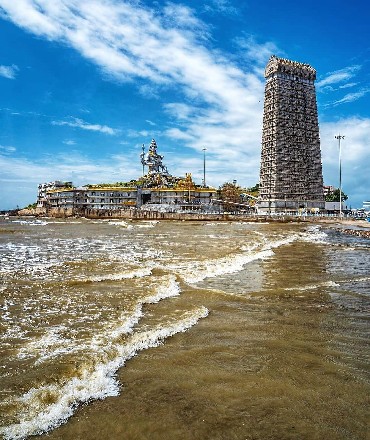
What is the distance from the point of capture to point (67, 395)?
494 centimetres

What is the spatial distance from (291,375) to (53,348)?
425 cm

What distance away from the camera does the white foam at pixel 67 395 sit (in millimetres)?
4218

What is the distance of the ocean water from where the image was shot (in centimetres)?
435

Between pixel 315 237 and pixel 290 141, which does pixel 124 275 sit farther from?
Answer: pixel 290 141

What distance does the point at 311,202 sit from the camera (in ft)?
330

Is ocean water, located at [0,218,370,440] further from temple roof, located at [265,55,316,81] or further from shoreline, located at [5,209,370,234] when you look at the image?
temple roof, located at [265,55,316,81]

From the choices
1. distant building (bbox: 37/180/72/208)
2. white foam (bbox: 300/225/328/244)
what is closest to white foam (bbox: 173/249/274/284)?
white foam (bbox: 300/225/328/244)

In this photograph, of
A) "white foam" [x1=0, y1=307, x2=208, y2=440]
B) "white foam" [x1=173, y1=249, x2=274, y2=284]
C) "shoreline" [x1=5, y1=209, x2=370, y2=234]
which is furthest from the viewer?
"shoreline" [x1=5, y1=209, x2=370, y2=234]

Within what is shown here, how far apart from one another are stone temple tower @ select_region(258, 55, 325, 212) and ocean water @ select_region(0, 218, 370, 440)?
87363mm

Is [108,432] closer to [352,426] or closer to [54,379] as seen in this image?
[54,379]

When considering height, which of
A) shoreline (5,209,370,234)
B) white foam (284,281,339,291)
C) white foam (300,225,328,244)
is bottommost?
white foam (300,225,328,244)

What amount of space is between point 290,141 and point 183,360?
97780 millimetres

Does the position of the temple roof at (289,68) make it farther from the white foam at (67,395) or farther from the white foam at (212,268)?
the white foam at (67,395)

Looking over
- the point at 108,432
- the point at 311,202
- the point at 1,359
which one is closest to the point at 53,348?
the point at 1,359
